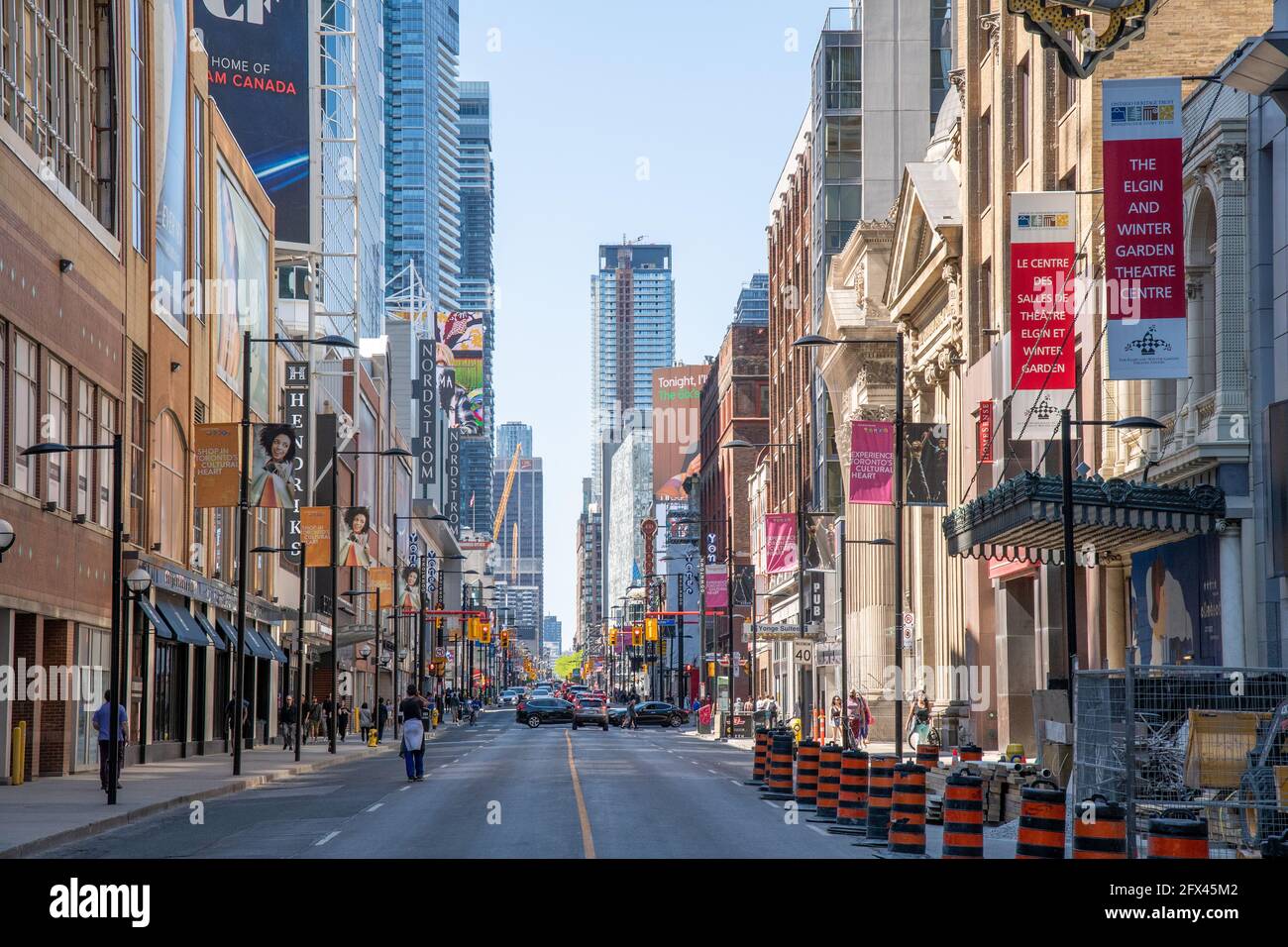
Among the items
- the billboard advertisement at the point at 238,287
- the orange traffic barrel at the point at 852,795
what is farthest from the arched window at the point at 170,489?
the orange traffic barrel at the point at 852,795

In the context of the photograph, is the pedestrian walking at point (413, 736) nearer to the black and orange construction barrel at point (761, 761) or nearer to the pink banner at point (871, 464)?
the black and orange construction barrel at point (761, 761)

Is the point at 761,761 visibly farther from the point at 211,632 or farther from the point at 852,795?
the point at 211,632

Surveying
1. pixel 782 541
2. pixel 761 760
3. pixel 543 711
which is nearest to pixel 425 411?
pixel 543 711

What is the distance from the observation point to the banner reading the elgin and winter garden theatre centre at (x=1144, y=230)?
95.8ft

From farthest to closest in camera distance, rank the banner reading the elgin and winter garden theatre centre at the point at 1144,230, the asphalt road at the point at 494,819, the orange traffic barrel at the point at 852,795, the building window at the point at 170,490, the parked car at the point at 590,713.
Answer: the parked car at the point at 590,713, the building window at the point at 170,490, the banner reading the elgin and winter garden theatre centre at the point at 1144,230, the orange traffic barrel at the point at 852,795, the asphalt road at the point at 494,819

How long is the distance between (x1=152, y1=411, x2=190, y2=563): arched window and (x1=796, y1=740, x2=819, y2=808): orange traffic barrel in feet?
83.8

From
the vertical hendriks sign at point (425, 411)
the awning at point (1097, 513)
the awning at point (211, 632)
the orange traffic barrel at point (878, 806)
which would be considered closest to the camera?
the orange traffic barrel at point (878, 806)

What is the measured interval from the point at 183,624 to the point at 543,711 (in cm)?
4125

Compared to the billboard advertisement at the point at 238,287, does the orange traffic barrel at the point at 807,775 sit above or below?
below

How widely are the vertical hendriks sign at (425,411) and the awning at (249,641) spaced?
334 ft

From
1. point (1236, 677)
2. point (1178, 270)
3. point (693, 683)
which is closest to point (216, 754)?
point (1178, 270)

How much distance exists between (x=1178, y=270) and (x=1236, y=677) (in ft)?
39.4

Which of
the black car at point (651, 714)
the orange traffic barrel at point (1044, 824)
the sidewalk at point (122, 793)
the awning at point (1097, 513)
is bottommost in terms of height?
the black car at point (651, 714)
